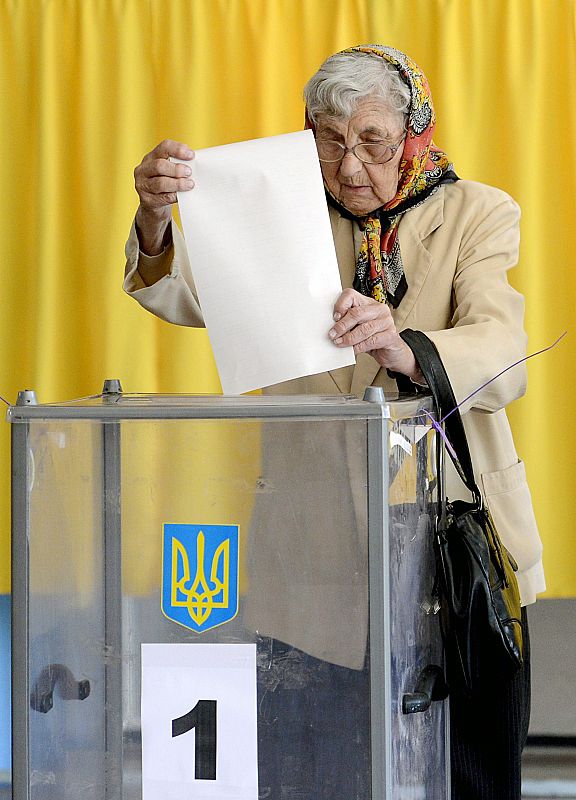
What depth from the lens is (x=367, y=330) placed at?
3.32 ft

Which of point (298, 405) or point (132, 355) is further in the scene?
point (132, 355)

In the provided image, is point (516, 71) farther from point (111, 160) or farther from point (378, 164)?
point (378, 164)

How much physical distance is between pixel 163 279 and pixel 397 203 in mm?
339

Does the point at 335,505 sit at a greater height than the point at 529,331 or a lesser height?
lesser

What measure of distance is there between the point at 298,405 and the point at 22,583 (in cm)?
30

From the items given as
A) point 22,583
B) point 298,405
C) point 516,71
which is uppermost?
point 516,71

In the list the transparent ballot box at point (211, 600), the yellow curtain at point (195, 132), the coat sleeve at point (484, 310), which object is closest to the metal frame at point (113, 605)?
the transparent ballot box at point (211, 600)

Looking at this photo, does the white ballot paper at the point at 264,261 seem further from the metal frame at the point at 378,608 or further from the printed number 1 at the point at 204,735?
the printed number 1 at the point at 204,735

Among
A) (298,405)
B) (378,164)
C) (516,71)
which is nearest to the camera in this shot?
(298,405)

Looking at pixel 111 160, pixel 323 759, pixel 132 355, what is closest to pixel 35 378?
pixel 132 355

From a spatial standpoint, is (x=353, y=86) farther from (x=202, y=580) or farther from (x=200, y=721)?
(x=200, y=721)

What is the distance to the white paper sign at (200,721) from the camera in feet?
2.89

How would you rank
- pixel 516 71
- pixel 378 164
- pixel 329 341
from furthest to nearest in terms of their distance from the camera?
pixel 516 71, pixel 378 164, pixel 329 341

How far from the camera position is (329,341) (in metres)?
1.01
